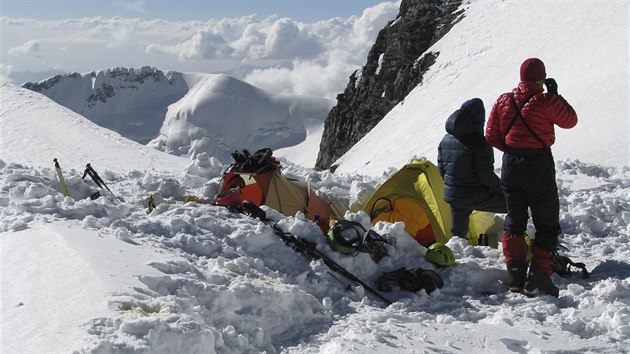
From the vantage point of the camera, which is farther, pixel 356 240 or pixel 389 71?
pixel 389 71

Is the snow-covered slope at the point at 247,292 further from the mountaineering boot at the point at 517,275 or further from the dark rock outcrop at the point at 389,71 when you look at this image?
the dark rock outcrop at the point at 389,71

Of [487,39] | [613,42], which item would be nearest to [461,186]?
[613,42]

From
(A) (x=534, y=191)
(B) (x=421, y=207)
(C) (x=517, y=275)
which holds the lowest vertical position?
(C) (x=517, y=275)

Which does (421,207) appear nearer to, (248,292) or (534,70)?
(534,70)

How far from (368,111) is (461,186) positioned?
41.1 meters

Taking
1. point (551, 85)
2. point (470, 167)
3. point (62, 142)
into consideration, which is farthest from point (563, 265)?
point (62, 142)

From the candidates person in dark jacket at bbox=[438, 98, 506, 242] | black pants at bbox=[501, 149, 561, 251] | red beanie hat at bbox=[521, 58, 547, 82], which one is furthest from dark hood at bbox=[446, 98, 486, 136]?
red beanie hat at bbox=[521, 58, 547, 82]

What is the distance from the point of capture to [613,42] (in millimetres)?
20047

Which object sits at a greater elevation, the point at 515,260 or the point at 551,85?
the point at 551,85

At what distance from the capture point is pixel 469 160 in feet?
20.9

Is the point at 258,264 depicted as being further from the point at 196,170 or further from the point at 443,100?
the point at 443,100

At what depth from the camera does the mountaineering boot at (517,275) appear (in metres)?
4.91

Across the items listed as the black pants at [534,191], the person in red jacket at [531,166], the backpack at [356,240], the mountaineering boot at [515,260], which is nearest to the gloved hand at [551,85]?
the person in red jacket at [531,166]

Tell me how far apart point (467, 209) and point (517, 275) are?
1653mm
